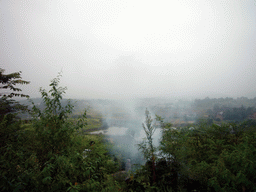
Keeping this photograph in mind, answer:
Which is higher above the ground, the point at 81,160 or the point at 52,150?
the point at 52,150

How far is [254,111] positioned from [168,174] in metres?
20.6

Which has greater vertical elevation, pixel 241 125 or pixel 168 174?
pixel 241 125

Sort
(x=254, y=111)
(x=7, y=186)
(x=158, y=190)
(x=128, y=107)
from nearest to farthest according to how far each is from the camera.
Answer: (x=7, y=186)
(x=158, y=190)
(x=254, y=111)
(x=128, y=107)

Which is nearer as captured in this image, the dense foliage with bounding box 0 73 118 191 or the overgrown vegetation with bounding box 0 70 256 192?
the dense foliage with bounding box 0 73 118 191

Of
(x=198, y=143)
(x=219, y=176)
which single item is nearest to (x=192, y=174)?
(x=219, y=176)

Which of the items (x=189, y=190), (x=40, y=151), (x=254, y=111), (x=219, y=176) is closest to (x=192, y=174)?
(x=189, y=190)

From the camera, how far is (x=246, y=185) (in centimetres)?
299

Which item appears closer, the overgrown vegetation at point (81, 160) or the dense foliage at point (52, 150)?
the dense foliage at point (52, 150)

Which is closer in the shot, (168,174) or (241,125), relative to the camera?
(168,174)

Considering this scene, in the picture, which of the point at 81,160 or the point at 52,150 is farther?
the point at 52,150

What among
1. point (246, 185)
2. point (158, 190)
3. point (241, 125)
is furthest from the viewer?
point (241, 125)

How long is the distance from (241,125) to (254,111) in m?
15.0

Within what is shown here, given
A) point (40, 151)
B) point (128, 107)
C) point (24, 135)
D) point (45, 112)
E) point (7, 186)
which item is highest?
point (45, 112)

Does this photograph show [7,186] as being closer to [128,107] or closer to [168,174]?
[168,174]
